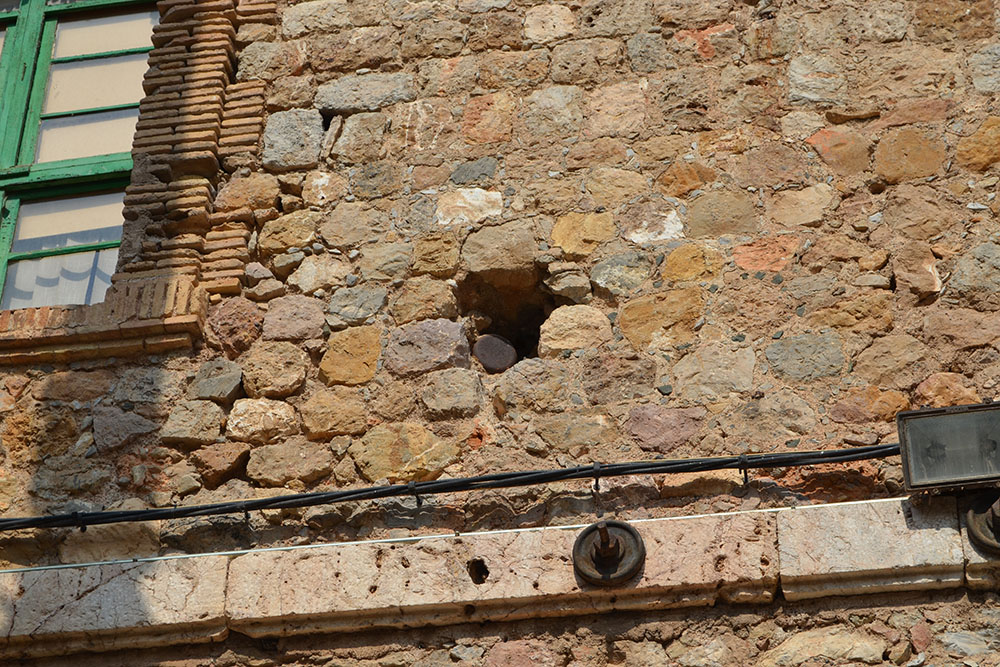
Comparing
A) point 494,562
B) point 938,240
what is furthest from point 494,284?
point 938,240

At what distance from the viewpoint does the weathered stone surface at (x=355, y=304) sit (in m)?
5.07

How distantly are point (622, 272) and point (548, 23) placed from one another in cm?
131

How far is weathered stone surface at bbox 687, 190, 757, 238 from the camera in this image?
4988mm

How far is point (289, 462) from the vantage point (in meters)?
4.78

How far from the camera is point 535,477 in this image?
4.43 m

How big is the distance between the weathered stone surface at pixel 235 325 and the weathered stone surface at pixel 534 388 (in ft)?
3.11

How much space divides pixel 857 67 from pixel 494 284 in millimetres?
1577

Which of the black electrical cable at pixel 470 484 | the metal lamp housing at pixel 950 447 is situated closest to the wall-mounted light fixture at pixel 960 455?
the metal lamp housing at pixel 950 447

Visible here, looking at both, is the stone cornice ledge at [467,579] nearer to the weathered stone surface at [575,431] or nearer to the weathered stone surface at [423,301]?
the weathered stone surface at [575,431]

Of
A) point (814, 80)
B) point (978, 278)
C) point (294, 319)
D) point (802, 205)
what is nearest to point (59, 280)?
point (294, 319)

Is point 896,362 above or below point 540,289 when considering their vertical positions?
below

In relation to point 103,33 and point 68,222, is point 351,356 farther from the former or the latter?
point 103,33

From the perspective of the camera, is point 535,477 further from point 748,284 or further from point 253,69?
point 253,69

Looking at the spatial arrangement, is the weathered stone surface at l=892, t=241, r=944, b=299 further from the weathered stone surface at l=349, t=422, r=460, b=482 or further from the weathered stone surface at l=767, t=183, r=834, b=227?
the weathered stone surface at l=349, t=422, r=460, b=482
